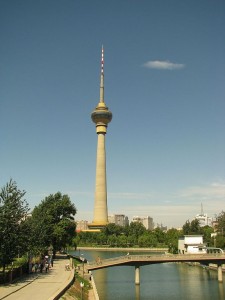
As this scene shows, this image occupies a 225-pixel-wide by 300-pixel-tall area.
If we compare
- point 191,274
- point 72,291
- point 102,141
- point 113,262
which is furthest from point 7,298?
point 102,141

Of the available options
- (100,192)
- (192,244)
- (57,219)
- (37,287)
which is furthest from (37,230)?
(100,192)

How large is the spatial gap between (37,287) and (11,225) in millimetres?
5936

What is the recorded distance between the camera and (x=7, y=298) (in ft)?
80.3

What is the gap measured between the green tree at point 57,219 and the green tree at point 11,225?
19674 millimetres

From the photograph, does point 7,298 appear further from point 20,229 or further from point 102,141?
point 102,141

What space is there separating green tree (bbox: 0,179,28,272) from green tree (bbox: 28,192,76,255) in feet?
64.5

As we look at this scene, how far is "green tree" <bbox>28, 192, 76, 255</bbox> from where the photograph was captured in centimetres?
5562

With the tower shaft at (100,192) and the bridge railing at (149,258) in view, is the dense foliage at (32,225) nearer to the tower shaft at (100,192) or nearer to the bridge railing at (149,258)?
the bridge railing at (149,258)

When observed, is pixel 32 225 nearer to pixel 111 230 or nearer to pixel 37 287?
pixel 37 287

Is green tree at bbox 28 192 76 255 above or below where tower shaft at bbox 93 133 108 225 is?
below

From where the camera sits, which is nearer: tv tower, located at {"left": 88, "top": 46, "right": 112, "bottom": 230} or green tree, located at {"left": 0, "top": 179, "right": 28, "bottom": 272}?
green tree, located at {"left": 0, "top": 179, "right": 28, "bottom": 272}

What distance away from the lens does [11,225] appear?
32.2 m

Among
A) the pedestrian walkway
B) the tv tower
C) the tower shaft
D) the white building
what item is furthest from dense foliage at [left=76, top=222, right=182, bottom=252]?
the pedestrian walkway

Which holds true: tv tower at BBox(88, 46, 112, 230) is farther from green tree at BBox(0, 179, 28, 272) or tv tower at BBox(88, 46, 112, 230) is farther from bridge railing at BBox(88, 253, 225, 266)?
green tree at BBox(0, 179, 28, 272)
